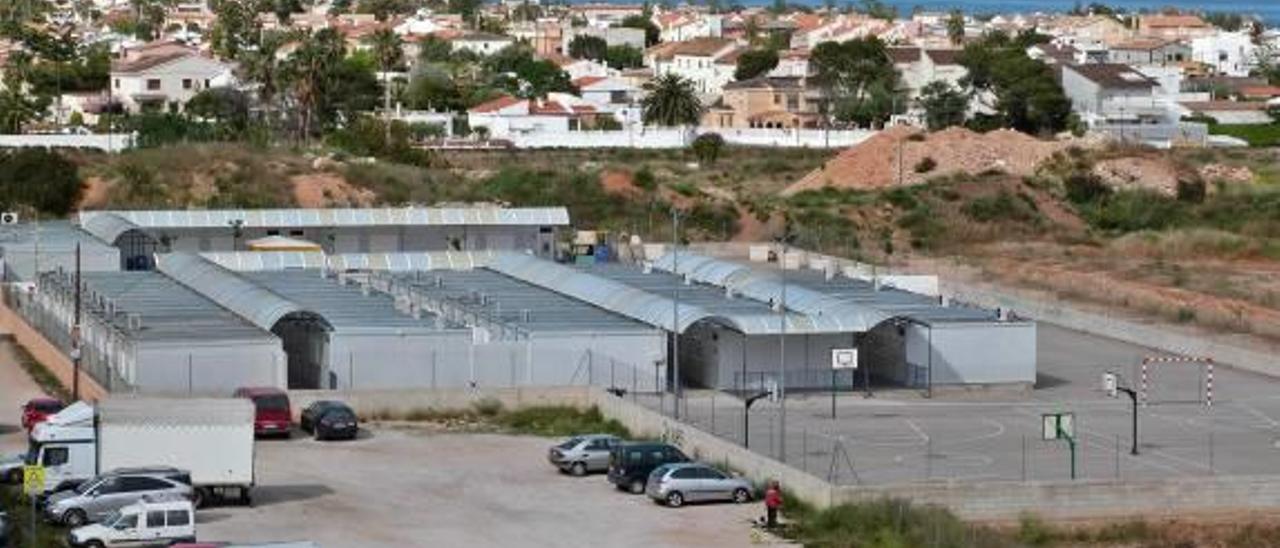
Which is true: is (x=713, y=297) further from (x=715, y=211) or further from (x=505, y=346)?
(x=715, y=211)

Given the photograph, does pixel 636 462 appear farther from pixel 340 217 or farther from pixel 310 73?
pixel 310 73

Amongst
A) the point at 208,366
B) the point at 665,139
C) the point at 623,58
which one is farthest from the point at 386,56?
the point at 208,366

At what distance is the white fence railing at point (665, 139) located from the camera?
114188 millimetres

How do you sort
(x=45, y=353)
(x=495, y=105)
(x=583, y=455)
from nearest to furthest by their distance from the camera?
(x=583, y=455)
(x=45, y=353)
(x=495, y=105)

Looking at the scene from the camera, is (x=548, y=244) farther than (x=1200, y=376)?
Yes

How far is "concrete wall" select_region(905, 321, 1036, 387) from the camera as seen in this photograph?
167 feet

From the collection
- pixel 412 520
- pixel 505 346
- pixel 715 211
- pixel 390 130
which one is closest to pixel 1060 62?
pixel 390 130

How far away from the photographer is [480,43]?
174 m

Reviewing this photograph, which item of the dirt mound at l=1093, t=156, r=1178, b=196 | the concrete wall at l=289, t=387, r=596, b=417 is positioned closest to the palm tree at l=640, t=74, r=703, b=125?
the dirt mound at l=1093, t=156, r=1178, b=196

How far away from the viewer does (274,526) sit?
121ft

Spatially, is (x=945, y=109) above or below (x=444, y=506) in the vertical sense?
above

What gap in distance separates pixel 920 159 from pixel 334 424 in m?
54.4

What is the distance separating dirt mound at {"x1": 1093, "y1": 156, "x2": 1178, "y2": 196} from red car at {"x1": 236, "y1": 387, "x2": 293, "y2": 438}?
5441 cm

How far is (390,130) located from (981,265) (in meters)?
30.4
